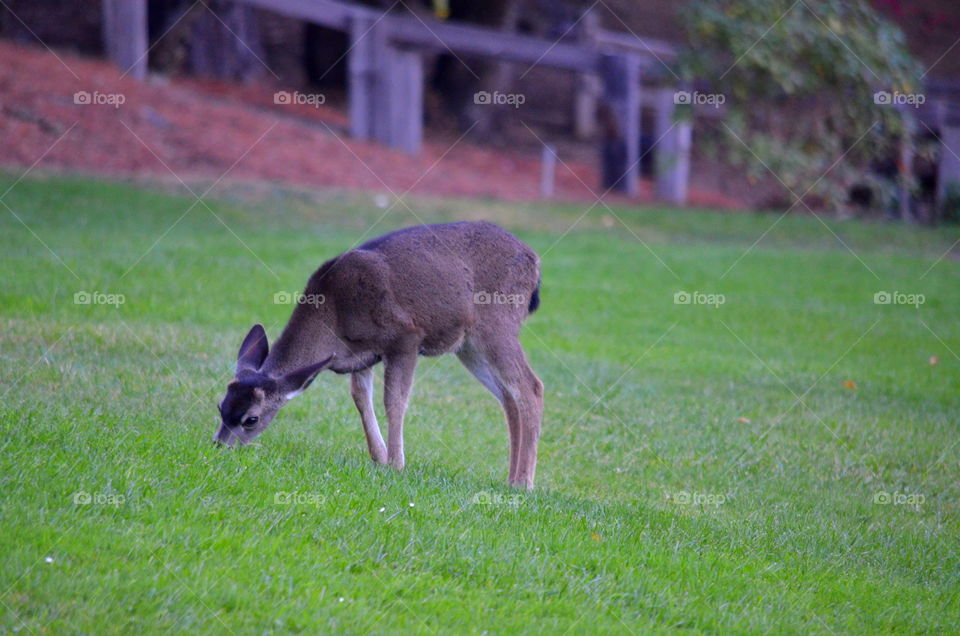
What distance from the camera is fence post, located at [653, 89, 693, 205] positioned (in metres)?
23.7

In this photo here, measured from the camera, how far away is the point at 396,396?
8062 millimetres

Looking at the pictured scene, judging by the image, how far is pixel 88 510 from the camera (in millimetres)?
5934

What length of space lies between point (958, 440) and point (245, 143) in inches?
545

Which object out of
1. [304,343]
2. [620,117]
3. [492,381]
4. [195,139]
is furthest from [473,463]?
[620,117]

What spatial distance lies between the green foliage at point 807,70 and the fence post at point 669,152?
2.80 metres

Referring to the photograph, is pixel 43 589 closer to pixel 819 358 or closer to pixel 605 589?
pixel 605 589

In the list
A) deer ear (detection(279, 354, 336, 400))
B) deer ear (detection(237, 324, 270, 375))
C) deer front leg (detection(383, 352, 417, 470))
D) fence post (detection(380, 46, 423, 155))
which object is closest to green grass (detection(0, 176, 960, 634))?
deer front leg (detection(383, 352, 417, 470))

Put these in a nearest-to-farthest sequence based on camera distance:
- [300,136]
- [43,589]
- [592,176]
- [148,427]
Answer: [43,589]
[148,427]
[300,136]
[592,176]

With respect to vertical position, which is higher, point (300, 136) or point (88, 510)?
point (300, 136)

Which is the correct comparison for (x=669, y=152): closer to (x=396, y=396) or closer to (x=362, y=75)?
(x=362, y=75)

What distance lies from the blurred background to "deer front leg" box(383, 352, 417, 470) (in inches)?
408

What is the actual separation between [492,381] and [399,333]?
2.83ft

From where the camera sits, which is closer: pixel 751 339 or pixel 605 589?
pixel 605 589

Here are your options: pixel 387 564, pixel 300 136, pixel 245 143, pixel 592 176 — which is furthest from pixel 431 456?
pixel 592 176
